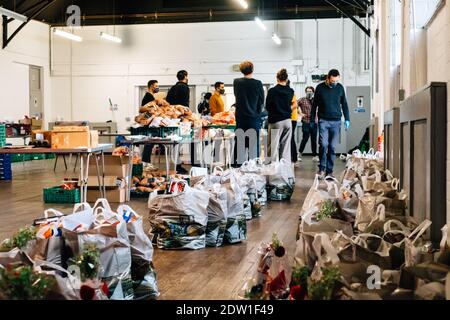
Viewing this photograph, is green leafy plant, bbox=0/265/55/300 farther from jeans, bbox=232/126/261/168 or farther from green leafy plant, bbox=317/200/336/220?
jeans, bbox=232/126/261/168

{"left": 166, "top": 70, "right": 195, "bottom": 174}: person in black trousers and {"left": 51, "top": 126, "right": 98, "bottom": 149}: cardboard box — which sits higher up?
{"left": 166, "top": 70, "right": 195, "bottom": 174}: person in black trousers

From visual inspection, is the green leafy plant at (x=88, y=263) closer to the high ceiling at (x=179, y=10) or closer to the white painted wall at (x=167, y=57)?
the high ceiling at (x=179, y=10)

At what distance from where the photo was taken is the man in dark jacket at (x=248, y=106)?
781 cm

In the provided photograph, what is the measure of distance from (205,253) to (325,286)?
2.45m

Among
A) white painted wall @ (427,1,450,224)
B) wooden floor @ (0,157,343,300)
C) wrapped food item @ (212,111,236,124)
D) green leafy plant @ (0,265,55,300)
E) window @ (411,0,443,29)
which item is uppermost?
window @ (411,0,443,29)

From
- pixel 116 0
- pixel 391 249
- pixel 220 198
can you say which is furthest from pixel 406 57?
pixel 116 0

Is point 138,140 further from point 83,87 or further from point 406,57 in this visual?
point 83,87

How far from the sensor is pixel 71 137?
6.00 meters

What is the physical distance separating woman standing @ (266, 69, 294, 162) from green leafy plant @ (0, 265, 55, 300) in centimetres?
653

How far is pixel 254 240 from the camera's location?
466 centimetres

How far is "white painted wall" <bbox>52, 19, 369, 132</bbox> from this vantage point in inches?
672

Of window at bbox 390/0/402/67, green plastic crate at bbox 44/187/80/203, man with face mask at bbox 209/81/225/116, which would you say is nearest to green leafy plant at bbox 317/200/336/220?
window at bbox 390/0/402/67

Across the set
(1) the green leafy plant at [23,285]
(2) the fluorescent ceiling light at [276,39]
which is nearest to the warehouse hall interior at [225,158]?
(1) the green leafy plant at [23,285]
